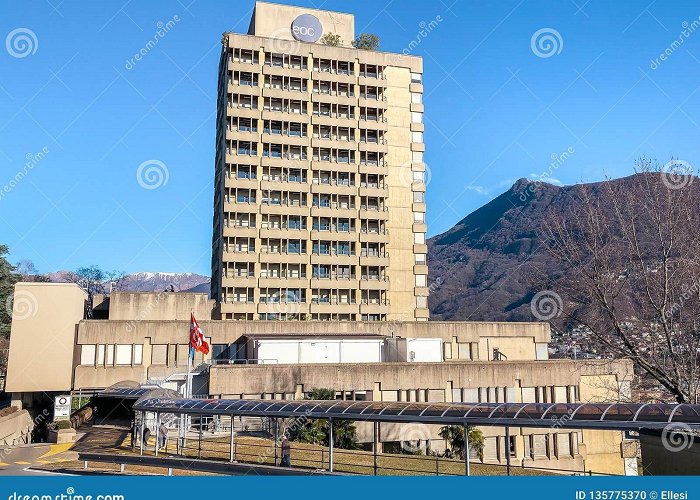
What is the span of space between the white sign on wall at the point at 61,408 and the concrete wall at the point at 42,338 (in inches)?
476

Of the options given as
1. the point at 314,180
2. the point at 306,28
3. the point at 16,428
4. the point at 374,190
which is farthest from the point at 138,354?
the point at 306,28

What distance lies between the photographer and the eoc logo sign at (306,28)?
265 feet

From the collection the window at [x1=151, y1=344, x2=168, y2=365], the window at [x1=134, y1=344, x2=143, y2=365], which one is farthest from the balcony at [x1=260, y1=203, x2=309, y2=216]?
the window at [x1=134, y1=344, x2=143, y2=365]

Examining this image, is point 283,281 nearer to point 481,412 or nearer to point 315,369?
point 315,369

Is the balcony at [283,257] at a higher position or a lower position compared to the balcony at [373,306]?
higher

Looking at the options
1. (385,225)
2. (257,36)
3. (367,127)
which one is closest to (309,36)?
(257,36)

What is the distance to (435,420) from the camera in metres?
22.5

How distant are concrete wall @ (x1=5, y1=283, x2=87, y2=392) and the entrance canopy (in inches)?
887

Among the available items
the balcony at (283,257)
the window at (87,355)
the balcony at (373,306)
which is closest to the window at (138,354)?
the window at (87,355)

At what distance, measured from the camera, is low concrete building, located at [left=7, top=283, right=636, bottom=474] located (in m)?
41.7

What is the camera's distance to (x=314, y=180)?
76.2m

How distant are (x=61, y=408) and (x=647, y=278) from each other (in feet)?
109

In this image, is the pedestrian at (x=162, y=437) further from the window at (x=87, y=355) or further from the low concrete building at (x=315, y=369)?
the window at (x=87, y=355)

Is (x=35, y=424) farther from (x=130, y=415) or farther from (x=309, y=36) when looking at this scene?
(x=309, y=36)
